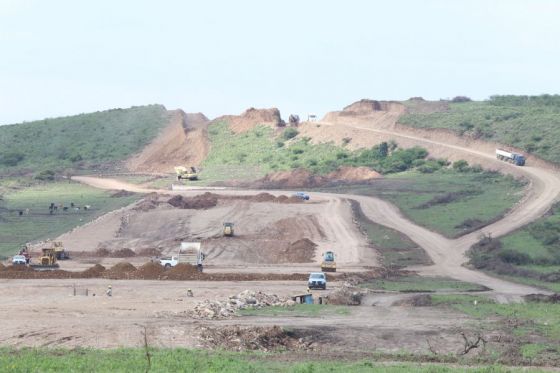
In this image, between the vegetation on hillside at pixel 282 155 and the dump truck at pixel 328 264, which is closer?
the dump truck at pixel 328 264

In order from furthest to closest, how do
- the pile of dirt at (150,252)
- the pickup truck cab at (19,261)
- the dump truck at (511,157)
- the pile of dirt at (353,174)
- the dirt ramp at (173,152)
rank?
the dirt ramp at (173,152)
the pile of dirt at (353,174)
the dump truck at (511,157)
the pile of dirt at (150,252)
the pickup truck cab at (19,261)

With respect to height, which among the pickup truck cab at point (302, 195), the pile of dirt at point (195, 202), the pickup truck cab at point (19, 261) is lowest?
the pickup truck cab at point (19, 261)

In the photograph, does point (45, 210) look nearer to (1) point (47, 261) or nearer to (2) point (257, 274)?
(1) point (47, 261)

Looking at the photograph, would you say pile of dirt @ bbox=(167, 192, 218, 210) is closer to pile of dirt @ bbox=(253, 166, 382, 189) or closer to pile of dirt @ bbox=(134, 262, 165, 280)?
pile of dirt @ bbox=(253, 166, 382, 189)

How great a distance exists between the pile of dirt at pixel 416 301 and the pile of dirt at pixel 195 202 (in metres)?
54.5

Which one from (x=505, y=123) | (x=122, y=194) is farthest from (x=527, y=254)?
(x=505, y=123)

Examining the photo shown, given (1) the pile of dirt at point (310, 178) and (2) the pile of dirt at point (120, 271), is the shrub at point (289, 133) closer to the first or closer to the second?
(1) the pile of dirt at point (310, 178)

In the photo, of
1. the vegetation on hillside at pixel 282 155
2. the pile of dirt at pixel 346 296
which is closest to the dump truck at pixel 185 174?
the vegetation on hillside at pixel 282 155

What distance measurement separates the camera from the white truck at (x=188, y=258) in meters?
79.3

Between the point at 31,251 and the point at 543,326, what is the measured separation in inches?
1883

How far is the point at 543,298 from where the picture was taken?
6412 cm

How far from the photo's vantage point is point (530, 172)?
125m

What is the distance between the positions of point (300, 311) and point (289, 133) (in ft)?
400

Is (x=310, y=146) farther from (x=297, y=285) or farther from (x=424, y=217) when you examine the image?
(x=297, y=285)
